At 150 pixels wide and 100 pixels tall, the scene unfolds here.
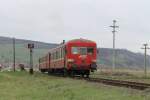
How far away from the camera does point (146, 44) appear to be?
82438 mm

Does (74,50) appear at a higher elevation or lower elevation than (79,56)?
higher

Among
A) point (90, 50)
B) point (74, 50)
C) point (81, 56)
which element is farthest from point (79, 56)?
point (90, 50)

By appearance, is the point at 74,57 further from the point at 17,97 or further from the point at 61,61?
the point at 17,97

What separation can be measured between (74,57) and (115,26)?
49343 mm

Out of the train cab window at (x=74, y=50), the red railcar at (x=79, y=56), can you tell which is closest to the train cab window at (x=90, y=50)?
the red railcar at (x=79, y=56)

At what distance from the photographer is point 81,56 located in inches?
1678

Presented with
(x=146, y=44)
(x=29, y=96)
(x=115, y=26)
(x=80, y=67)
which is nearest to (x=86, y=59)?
(x=80, y=67)

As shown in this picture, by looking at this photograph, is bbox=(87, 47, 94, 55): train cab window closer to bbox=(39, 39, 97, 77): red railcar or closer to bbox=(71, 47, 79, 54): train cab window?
bbox=(39, 39, 97, 77): red railcar

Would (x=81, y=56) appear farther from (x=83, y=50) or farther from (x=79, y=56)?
(x=83, y=50)

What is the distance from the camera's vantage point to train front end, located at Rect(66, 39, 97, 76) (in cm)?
4223

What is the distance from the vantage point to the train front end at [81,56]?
42.2m

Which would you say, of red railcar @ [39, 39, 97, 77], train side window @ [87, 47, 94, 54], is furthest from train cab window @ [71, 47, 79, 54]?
train side window @ [87, 47, 94, 54]

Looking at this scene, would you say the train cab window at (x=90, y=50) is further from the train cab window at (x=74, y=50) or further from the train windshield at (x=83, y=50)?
the train cab window at (x=74, y=50)

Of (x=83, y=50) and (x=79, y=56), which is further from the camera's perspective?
(x=83, y=50)
